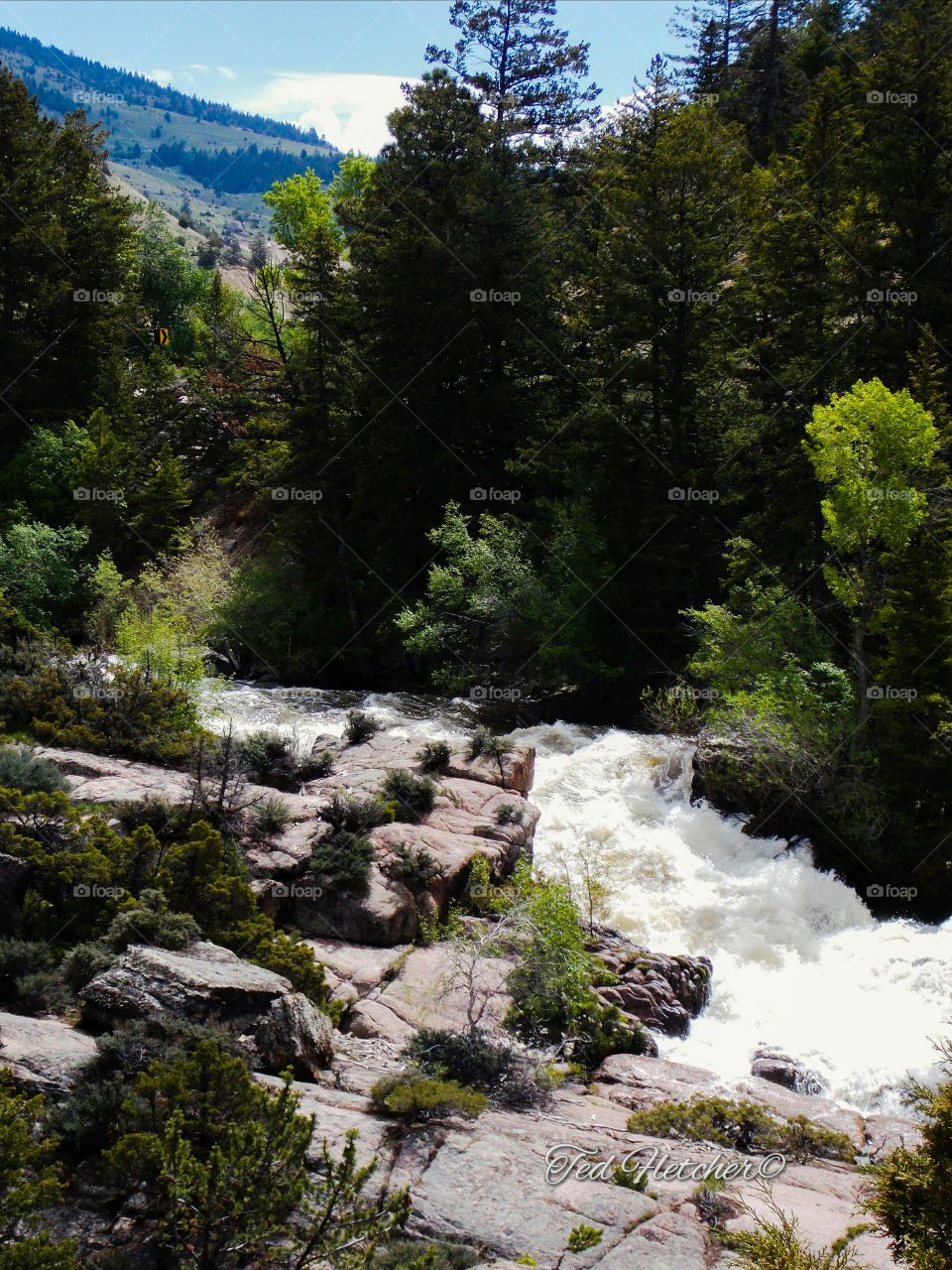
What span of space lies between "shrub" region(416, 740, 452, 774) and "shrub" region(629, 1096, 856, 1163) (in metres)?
7.96

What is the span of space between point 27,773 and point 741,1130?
948cm

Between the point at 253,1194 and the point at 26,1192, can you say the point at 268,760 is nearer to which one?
the point at 253,1194

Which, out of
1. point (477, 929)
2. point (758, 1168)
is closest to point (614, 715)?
point (477, 929)

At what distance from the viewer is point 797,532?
22.1 metres

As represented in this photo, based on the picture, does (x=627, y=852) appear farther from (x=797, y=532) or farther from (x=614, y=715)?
(x=797, y=532)

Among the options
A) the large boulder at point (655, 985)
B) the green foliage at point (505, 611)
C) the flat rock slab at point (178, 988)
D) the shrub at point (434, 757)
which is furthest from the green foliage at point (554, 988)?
the green foliage at point (505, 611)

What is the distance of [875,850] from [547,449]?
14344 mm

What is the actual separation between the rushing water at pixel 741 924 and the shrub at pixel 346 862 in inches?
163

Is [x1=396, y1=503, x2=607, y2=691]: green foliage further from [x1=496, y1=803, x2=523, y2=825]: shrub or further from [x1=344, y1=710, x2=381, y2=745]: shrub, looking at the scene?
[x1=496, y1=803, x2=523, y2=825]: shrub

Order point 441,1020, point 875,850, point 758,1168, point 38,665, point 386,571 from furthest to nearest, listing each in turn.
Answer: point 386,571, point 38,665, point 875,850, point 441,1020, point 758,1168

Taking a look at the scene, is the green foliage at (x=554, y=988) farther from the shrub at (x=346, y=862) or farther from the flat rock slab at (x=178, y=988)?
the flat rock slab at (x=178, y=988)

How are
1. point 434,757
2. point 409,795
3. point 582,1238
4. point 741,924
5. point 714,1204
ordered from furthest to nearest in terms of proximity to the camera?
point 434,757, point 409,795, point 741,924, point 714,1204, point 582,1238

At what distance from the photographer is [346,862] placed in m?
13.1
